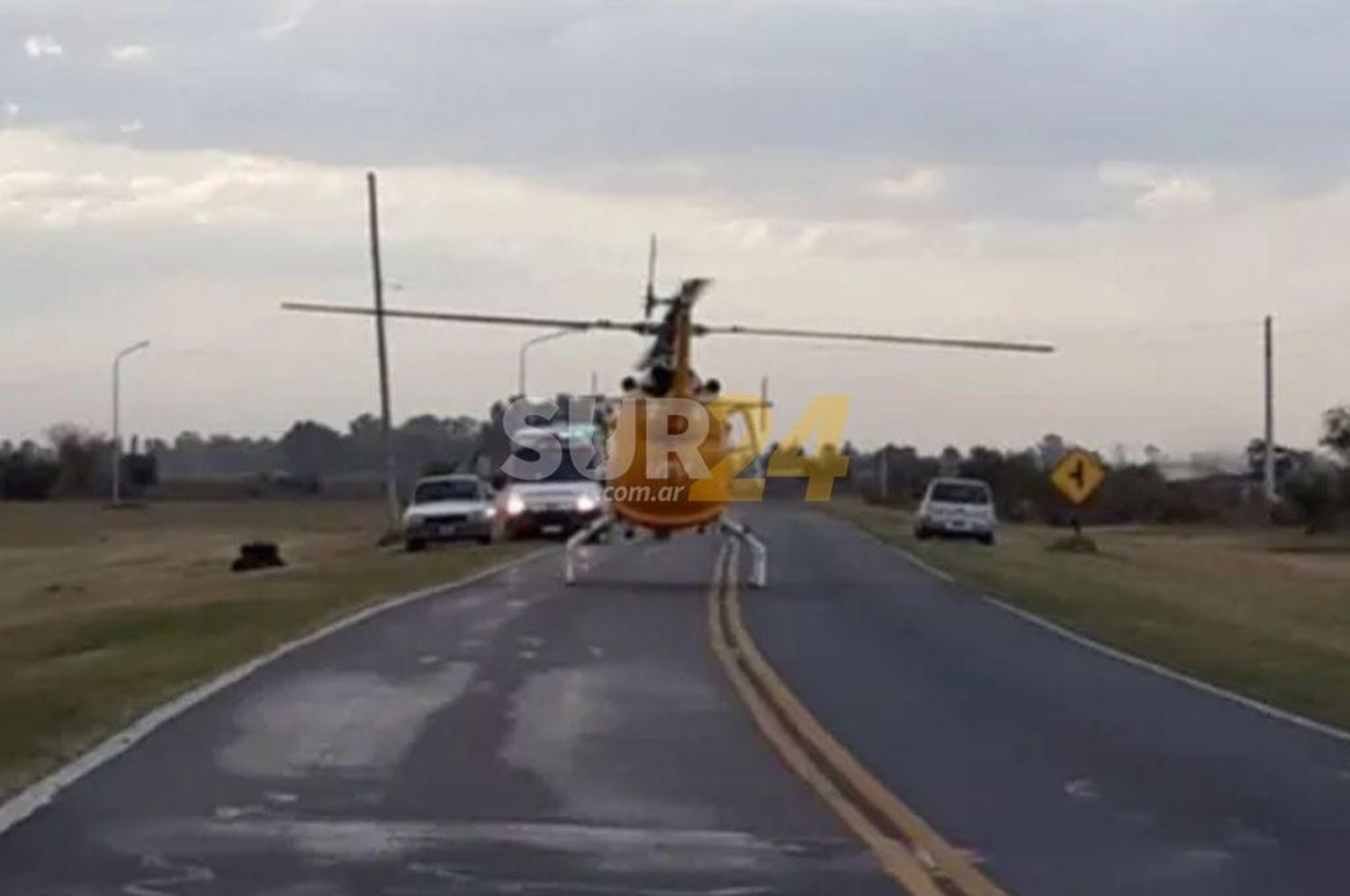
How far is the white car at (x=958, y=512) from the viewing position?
6625 cm

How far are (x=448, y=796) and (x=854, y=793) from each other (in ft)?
7.57

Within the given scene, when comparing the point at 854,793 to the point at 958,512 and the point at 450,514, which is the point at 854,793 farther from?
the point at 958,512

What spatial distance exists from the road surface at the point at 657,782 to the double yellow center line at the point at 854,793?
0.14 m

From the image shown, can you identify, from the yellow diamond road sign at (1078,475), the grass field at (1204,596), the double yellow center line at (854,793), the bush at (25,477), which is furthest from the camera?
the bush at (25,477)

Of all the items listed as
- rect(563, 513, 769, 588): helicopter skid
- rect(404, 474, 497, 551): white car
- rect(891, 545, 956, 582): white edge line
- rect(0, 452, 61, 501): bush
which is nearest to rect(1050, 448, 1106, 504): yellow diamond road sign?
rect(891, 545, 956, 582): white edge line

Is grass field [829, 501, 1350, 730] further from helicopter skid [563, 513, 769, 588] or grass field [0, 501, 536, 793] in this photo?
grass field [0, 501, 536, 793]

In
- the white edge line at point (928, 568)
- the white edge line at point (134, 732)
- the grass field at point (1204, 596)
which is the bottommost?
the grass field at point (1204, 596)

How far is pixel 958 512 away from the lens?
66.5 meters

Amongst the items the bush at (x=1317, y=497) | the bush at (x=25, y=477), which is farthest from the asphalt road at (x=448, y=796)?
the bush at (x=25, y=477)

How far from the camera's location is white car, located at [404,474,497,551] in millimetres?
57688

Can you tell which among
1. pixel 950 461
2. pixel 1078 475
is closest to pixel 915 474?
pixel 950 461

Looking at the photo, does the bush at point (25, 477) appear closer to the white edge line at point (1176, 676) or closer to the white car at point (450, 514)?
the white car at point (450, 514)

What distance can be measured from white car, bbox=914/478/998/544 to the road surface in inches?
1495

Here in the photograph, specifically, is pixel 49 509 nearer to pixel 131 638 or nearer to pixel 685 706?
pixel 131 638
